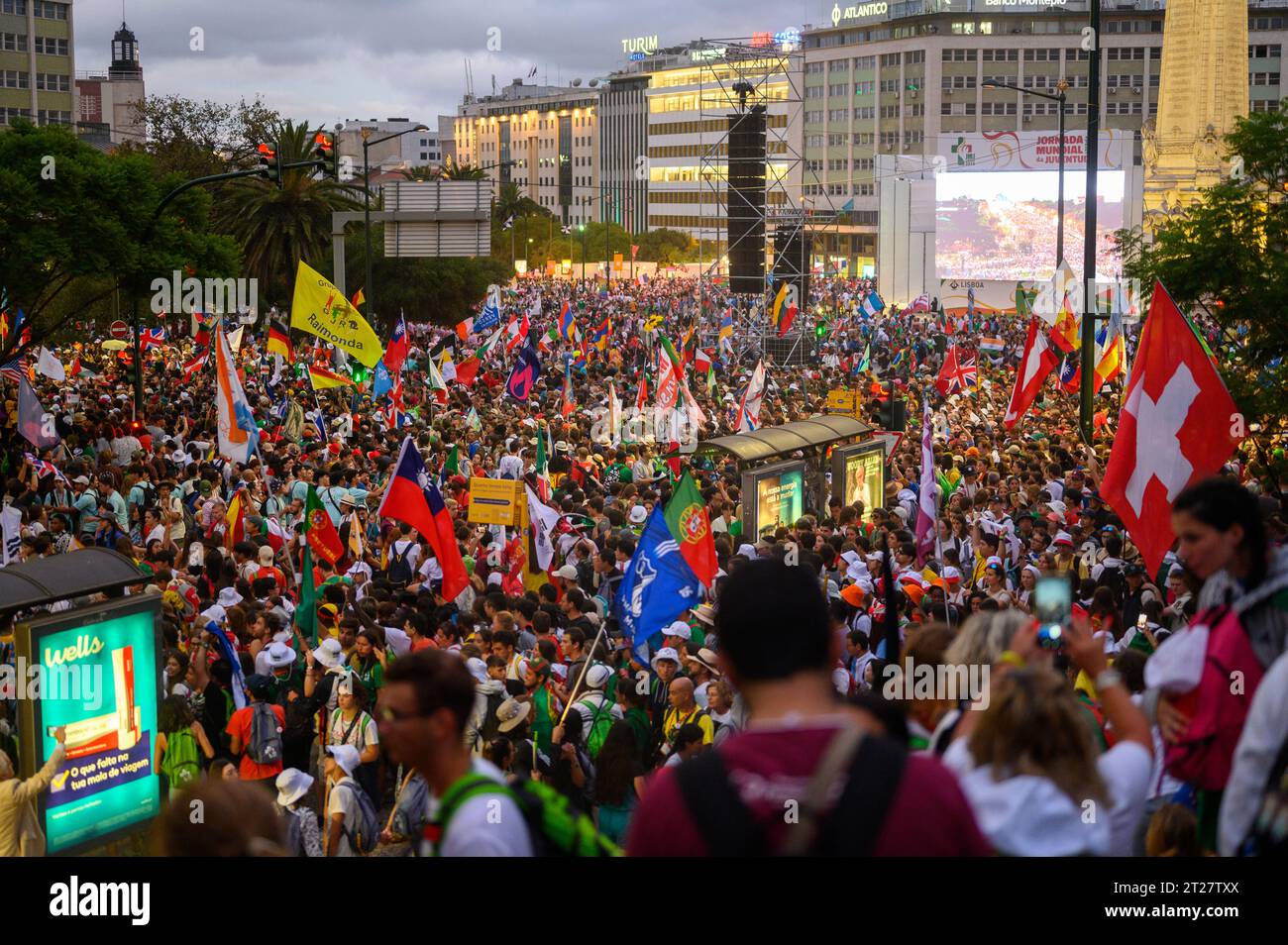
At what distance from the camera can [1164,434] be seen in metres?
10.3

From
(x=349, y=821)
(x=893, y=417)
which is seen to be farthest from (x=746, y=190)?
(x=349, y=821)

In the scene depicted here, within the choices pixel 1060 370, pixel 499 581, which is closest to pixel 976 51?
pixel 1060 370

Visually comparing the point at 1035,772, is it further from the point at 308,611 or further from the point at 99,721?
the point at 308,611

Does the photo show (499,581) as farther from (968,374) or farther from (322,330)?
(968,374)

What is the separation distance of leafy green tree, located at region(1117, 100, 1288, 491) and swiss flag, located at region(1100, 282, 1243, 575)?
7498 mm

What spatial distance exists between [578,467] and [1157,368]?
10.1m

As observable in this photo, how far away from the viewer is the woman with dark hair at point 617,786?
794 centimetres

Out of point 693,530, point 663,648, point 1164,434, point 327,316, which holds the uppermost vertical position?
point 327,316

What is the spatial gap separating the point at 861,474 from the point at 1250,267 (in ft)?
16.8

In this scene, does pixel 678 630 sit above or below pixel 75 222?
below

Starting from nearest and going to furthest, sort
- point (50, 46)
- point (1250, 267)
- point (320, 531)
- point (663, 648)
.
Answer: point (663, 648), point (320, 531), point (1250, 267), point (50, 46)

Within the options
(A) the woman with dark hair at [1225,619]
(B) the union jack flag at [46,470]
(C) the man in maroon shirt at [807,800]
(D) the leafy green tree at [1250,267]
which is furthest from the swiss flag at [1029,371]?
(C) the man in maroon shirt at [807,800]

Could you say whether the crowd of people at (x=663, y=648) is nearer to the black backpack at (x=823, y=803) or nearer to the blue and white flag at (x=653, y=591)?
the black backpack at (x=823, y=803)
